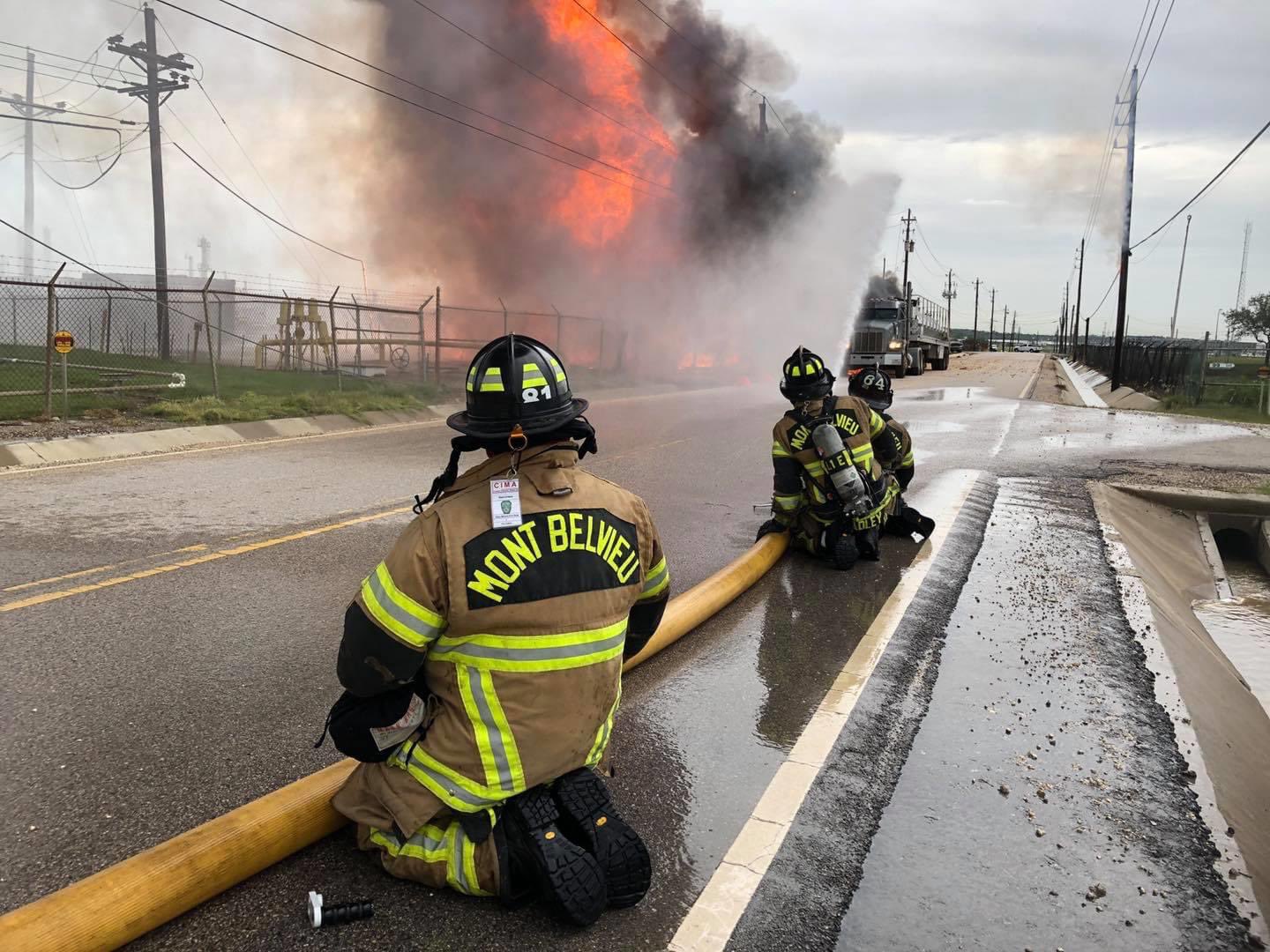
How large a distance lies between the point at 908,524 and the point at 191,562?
15.7ft

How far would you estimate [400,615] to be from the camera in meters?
2.15

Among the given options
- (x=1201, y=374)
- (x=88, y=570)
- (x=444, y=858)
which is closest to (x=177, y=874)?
(x=444, y=858)

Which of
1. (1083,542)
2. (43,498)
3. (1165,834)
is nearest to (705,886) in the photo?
(1165,834)

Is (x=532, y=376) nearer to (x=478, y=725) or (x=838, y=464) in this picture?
(x=478, y=725)

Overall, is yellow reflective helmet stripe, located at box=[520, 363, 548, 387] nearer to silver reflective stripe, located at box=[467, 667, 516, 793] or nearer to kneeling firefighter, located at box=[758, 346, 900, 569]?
silver reflective stripe, located at box=[467, 667, 516, 793]

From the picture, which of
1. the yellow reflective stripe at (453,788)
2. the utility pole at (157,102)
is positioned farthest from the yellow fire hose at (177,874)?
the utility pole at (157,102)

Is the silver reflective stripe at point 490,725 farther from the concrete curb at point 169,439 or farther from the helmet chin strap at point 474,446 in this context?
the concrete curb at point 169,439

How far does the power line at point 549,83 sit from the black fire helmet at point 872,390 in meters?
21.0

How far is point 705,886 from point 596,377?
2235 cm

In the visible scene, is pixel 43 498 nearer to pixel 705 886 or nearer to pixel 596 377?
pixel 705 886

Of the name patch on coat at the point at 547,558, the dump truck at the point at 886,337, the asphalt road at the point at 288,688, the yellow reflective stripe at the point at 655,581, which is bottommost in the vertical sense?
the asphalt road at the point at 288,688

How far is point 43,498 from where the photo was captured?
7297 millimetres

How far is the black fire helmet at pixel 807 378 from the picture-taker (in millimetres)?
5715

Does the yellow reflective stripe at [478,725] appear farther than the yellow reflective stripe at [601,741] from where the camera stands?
No
